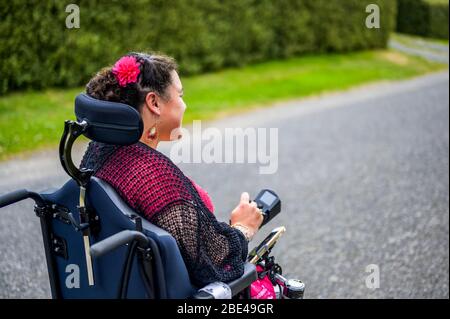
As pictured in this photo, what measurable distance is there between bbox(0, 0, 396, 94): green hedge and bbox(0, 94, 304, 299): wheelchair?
20.7 ft

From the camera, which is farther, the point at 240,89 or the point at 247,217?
the point at 240,89

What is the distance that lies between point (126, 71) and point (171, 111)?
22 centimetres

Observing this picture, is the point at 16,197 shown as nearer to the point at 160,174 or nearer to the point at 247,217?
the point at 160,174

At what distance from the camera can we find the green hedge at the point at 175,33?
7.81m

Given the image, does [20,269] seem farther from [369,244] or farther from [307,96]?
[307,96]

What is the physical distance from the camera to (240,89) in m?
10.1

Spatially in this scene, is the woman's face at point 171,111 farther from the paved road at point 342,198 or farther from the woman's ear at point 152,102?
the paved road at point 342,198

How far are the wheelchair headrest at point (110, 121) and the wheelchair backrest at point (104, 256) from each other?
15cm

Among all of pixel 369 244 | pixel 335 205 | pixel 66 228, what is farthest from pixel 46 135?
pixel 66 228

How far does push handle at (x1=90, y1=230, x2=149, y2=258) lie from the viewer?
1423 mm
